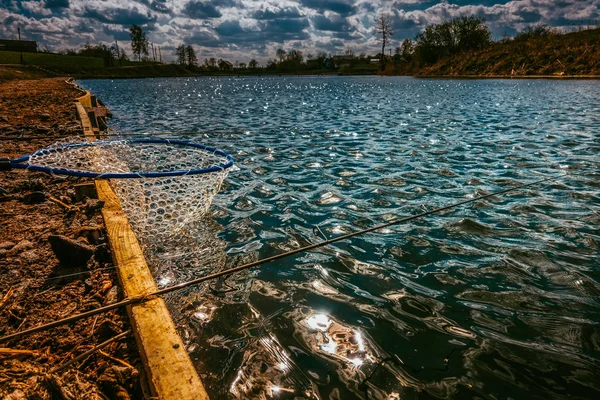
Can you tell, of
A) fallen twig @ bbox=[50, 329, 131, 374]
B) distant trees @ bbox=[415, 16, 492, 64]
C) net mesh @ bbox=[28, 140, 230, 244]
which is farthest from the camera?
distant trees @ bbox=[415, 16, 492, 64]

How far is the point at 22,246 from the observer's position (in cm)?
429

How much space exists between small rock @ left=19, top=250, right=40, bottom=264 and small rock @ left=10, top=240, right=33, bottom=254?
0.11m

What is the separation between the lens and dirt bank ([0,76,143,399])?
2490 millimetres

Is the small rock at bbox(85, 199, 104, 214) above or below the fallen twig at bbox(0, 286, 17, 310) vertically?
above

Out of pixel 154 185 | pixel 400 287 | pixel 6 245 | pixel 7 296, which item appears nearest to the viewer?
pixel 7 296

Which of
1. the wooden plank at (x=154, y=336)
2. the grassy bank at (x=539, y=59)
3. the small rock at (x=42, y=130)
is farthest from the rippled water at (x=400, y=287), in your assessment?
the grassy bank at (x=539, y=59)

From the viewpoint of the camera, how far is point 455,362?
9.86 ft

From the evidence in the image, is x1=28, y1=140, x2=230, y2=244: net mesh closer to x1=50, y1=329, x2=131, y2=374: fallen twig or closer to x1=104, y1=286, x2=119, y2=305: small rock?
x1=104, y1=286, x2=119, y2=305: small rock

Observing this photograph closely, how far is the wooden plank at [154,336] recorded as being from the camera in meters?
2.19

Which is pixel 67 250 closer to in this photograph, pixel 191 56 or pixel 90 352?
pixel 90 352

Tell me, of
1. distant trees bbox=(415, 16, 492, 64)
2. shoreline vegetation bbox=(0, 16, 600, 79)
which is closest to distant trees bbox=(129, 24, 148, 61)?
shoreline vegetation bbox=(0, 16, 600, 79)

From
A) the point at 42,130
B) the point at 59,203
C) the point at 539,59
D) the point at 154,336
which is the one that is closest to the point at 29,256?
the point at 59,203

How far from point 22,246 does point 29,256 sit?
1.03 ft

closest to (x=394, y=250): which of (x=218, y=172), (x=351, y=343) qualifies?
(x=351, y=343)
